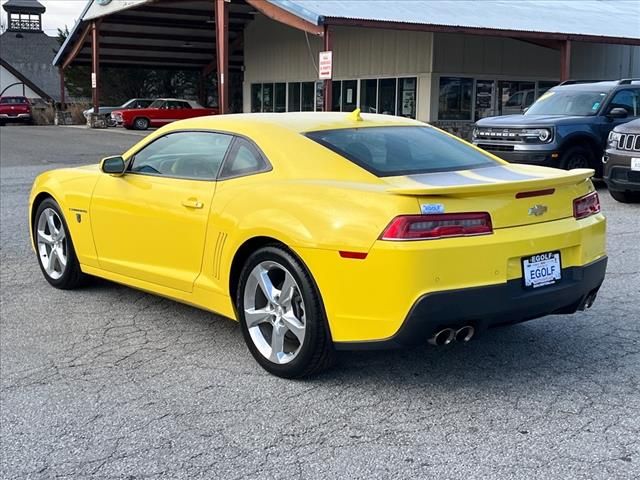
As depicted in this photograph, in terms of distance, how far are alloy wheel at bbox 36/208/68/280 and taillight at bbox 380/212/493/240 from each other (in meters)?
3.41

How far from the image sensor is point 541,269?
3992mm

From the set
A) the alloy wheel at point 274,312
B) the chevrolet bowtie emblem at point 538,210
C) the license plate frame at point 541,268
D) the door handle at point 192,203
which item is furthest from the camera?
the door handle at point 192,203

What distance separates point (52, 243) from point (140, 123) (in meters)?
31.1

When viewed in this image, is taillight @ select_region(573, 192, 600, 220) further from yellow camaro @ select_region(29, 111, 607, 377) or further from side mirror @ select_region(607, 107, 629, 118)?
side mirror @ select_region(607, 107, 629, 118)

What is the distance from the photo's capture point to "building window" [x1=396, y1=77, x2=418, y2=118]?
91.1 ft

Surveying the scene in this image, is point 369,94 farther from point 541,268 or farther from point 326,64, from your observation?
point 541,268

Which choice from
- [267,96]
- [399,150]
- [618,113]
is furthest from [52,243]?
→ [267,96]

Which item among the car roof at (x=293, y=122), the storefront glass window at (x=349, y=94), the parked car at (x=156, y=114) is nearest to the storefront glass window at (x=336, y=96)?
the storefront glass window at (x=349, y=94)

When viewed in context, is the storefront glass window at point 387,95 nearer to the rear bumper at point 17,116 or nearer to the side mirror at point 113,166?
the rear bumper at point 17,116

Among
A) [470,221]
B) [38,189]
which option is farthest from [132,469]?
[38,189]

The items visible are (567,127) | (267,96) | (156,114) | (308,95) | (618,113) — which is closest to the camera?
(567,127)

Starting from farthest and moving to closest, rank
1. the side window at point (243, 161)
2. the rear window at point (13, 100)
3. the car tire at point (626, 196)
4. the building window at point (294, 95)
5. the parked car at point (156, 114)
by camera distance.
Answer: the rear window at point (13, 100) < the parked car at point (156, 114) < the building window at point (294, 95) < the car tire at point (626, 196) < the side window at point (243, 161)

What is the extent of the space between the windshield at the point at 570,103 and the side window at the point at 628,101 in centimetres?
20

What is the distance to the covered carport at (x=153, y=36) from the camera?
32.9m
